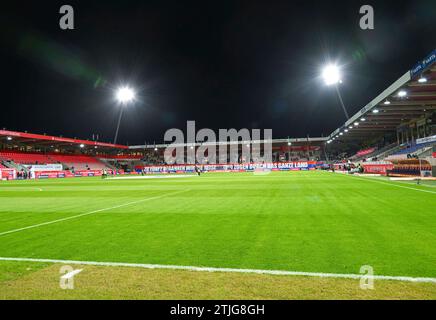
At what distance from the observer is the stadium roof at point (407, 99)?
19.9 metres

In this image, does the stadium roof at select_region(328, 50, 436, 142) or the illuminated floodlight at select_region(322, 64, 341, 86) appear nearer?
the stadium roof at select_region(328, 50, 436, 142)

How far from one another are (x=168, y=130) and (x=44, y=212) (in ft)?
231

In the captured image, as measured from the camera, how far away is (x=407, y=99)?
96.0 ft

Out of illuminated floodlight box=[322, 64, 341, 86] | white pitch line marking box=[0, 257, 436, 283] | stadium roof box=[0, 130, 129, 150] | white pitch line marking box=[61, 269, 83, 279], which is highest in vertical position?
illuminated floodlight box=[322, 64, 341, 86]

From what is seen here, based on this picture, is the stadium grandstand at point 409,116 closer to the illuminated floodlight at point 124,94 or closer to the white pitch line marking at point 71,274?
the white pitch line marking at point 71,274

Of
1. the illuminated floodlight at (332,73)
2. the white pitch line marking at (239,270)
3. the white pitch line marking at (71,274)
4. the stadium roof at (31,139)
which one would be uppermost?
the illuminated floodlight at (332,73)

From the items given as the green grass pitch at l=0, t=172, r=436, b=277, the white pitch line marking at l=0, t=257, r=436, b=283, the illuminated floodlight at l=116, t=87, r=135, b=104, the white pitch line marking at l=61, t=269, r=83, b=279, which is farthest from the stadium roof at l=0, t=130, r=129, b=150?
the white pitch line marking at l=61, t=269, r=83, b=279

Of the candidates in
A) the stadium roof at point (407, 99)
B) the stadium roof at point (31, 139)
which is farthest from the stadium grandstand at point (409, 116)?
the stadium roof at point (31, 139)

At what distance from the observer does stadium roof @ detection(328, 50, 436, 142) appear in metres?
19.9

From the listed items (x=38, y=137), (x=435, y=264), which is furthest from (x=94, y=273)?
(x=38, y=137)

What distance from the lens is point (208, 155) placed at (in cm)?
9038

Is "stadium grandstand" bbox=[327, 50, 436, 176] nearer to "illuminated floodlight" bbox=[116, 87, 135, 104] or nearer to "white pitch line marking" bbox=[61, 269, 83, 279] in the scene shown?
"white pitch line marking" bbox=[61, 269, 83, 279]
